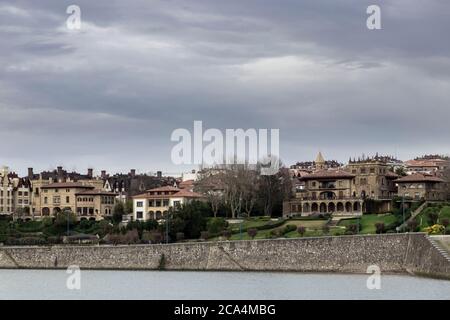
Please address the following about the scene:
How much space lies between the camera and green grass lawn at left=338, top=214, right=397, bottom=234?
9073 cm

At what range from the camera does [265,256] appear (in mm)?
76500

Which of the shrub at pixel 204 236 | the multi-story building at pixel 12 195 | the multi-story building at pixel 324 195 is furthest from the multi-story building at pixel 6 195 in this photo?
the shrub at pixel 204 236

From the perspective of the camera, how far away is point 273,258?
76.1 m

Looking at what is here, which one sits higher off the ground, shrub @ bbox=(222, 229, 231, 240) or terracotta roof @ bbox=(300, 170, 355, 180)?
terracotta roof @ bbox=(300, 170, 355, 180)

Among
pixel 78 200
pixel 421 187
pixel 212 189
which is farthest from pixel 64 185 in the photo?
pixel 421 187

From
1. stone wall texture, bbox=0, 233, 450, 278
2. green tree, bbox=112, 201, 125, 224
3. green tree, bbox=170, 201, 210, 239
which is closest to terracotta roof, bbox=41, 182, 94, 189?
green tree, bbox=112, 201, 125, 224

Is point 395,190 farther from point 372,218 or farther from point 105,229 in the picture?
point 105,229

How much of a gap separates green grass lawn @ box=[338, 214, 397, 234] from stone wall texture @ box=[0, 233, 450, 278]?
13947mm

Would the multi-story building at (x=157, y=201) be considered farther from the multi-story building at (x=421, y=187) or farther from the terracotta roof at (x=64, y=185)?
the multi-story building at (x=421, y=187)

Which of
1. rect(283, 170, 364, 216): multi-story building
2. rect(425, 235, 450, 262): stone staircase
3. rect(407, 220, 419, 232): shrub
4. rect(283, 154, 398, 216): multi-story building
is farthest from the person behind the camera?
rect(283, 170, 364, 216): multi-story building

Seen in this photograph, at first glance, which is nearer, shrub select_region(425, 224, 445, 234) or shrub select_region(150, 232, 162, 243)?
shrub select_region(425, 224, 445, 234)

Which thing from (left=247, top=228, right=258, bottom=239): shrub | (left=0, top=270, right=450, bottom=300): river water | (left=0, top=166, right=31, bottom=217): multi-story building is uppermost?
(left=0, top=166, right=31, bottom=217): multi-story building

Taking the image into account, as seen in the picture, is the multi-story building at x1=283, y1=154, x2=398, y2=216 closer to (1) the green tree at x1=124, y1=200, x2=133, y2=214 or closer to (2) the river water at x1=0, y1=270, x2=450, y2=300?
(1) the green tree at x1=124, y1=200, x2=133, y2=214

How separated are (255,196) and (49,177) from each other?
142 ft
